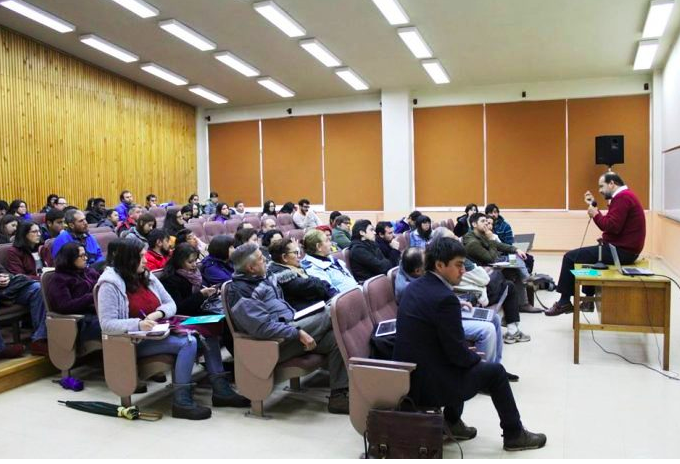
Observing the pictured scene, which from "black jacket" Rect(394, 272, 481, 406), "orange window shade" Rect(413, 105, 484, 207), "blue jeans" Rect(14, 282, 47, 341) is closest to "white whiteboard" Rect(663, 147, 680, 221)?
"orange window shade" Rect(413, 105, 484, 207)

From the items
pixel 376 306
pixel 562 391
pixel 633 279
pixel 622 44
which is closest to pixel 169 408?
pixel 376 306

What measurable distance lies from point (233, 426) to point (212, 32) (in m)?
6.91

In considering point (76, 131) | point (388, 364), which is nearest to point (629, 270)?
point (388, 364)

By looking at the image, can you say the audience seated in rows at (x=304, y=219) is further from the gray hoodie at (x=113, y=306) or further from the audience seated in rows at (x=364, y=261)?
the gray hoodie at (x=113, y=306)

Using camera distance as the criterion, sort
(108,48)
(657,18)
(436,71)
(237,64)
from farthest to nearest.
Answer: (436,71) < (237,64) < (108,48) < (657,18)

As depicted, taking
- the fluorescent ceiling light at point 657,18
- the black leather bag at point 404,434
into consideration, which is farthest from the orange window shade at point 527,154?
the black leather bag at point 404,434

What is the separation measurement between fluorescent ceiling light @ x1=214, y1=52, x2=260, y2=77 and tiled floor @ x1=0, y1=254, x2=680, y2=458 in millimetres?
6871

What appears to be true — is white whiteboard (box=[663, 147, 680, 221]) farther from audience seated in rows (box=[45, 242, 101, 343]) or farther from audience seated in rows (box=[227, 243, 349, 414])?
audience seated in rows (box=[45, 242, 101, 343])

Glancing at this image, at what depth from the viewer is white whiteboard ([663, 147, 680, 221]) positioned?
9227mm

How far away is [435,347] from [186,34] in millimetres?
7517

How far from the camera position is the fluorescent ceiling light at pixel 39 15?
791cm

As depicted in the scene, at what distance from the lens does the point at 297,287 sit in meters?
4.01

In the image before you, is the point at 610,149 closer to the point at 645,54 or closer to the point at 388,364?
the point at 645,54

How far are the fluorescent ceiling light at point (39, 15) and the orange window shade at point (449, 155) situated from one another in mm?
7136
